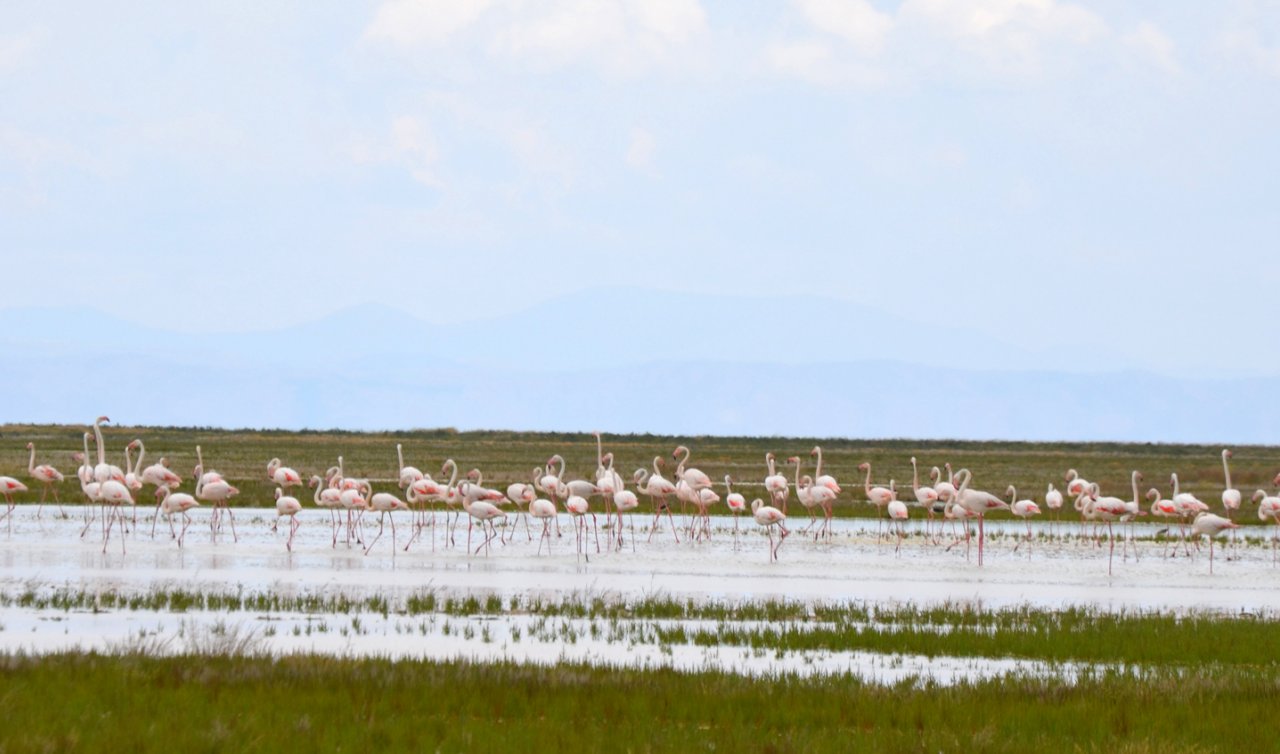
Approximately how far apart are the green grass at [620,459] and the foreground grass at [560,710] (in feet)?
79.1

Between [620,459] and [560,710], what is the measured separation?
56.6 metres

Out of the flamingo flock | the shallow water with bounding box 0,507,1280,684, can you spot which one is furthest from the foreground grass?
the flamingo flock

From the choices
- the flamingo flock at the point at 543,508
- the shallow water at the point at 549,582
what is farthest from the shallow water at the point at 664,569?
the flamingo flock at the point at 543,508

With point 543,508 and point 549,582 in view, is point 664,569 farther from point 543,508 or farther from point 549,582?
point 543,508

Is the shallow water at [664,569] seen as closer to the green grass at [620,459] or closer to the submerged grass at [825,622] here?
the submerged grass at [825,622]

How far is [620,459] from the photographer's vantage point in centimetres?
6719

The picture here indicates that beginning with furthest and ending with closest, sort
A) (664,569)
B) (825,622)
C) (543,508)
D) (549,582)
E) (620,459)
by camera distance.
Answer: (620,459) < (543,508) < (664,569) < (549,582) < (825,622)

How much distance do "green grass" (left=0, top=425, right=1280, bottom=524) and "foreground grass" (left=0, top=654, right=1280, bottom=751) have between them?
949 inches

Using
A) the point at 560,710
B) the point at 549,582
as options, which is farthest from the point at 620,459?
the point at 560,710

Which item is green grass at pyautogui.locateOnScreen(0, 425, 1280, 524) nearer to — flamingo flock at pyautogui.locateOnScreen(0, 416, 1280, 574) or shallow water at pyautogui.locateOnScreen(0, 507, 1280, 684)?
flamingo flock at pyautogui.locateOnScreen(0, 416, 1280, 574)

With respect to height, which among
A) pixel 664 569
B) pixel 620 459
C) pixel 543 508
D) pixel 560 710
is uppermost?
pixel 620 459

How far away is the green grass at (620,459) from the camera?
48188mm

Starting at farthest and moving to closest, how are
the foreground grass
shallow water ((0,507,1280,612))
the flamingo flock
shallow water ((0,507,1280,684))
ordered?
the flamingo flock
shallow water ((0,507,1280,612))
shallow water ((0,507,1280,684))
the foreground grass

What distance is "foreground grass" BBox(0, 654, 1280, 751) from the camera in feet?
30.3
